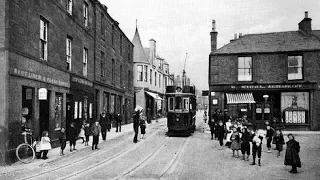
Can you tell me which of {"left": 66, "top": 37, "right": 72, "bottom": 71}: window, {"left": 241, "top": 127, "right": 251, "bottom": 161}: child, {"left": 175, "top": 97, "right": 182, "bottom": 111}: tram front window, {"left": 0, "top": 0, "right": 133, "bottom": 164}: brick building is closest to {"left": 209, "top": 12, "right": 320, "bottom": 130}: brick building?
{"left": 175, "top": 97, "right": 182, "bottom": 111}: tram front window

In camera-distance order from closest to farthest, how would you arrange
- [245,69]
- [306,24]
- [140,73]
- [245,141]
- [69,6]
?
1. [245,141]
2. [69,6]
3. [245,69]
4. [306,24]
5. [140,73]

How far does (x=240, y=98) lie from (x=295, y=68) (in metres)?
5.30

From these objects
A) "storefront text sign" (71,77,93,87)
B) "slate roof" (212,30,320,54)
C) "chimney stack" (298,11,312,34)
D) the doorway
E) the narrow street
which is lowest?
the narrow street

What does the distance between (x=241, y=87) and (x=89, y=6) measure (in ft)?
45.8

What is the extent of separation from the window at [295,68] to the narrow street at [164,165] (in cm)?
1173

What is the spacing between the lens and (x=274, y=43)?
2714cm

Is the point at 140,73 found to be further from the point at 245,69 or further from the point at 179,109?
the point at 179,109

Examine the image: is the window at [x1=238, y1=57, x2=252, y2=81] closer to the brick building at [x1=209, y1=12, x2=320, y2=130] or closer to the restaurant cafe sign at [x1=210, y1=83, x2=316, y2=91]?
the brick building at [x1=209, y1=12, x2=320, y2=130]

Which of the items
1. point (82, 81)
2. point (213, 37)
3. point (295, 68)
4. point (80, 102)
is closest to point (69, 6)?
point (82, 81)

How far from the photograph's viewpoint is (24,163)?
1127 cm

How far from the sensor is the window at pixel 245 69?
Result: 86.7 ft

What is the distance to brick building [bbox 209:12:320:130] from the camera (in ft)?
83.7

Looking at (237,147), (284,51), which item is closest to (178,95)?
(237,147)

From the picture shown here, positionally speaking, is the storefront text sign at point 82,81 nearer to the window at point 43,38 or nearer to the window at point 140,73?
the window at point 43,38
